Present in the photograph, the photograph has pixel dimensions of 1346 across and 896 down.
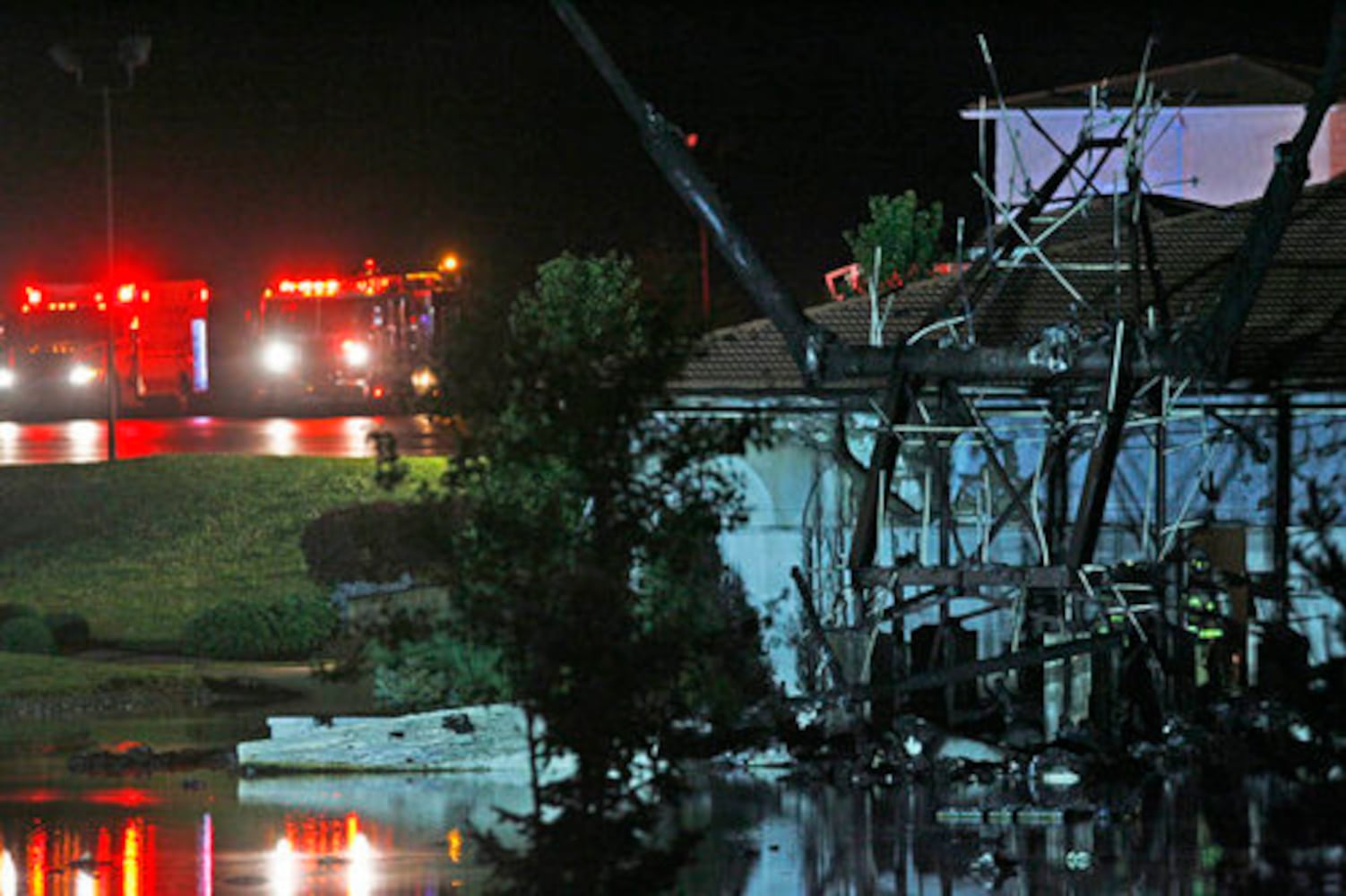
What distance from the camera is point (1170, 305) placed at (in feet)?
77.7

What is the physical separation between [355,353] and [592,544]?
4163 centimetres

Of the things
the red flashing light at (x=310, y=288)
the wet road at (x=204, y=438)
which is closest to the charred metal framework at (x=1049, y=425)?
the wet road at (x=204, y=438)

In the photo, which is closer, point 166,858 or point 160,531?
point 166,858

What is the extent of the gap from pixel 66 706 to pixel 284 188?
234ft

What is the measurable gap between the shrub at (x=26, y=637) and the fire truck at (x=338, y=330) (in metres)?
19.1

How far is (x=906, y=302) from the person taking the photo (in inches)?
1007

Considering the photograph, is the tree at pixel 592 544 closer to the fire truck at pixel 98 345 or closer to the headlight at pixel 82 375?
the fire truck at pixel 98 345

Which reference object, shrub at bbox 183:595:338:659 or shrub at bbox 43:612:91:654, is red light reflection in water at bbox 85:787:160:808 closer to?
shrub at bbox 183:595:338:659

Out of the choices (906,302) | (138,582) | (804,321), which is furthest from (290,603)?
(804,321)

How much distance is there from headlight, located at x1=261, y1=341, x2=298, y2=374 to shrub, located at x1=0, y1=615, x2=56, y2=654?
950 inches

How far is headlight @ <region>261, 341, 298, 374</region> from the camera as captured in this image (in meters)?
53.1

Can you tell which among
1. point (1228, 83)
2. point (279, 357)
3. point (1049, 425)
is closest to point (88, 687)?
point (1049, 425)

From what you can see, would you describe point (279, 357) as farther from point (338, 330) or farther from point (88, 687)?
point (88, 687)

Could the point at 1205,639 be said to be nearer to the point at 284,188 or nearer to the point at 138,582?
the point at 138,582
